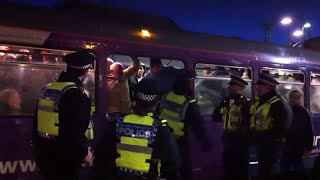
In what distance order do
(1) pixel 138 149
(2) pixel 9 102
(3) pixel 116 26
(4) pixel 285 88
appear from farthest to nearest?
(4) pixel 285 88 → (3) pixel 116 26 → (2) pixel 9 102 → (1) pixel 138 149

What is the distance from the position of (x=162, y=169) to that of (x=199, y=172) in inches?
120

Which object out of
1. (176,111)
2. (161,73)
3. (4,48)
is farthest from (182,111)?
(4,48)

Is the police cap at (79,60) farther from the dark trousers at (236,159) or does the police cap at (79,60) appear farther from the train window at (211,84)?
the dark trousers at (236,159)

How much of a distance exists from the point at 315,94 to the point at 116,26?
4423mm

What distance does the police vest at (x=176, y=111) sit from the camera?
426 cm

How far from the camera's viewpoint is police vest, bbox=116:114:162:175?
2.68 meters

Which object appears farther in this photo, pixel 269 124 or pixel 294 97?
pixel 294 97

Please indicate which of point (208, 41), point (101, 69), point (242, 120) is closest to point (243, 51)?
point (208, 41)

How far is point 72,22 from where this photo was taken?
4.65 metres

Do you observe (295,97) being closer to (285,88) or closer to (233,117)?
(285,88)

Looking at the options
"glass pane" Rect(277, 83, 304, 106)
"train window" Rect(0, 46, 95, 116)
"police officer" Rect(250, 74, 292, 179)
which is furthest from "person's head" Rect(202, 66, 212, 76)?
"train window" Rect(0, 46, 95, 116)

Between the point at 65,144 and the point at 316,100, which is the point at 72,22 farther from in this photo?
the point at 316,100

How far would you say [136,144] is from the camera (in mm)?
2697

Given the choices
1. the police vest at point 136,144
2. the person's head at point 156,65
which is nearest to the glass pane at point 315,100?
the person's head at point 156,65
